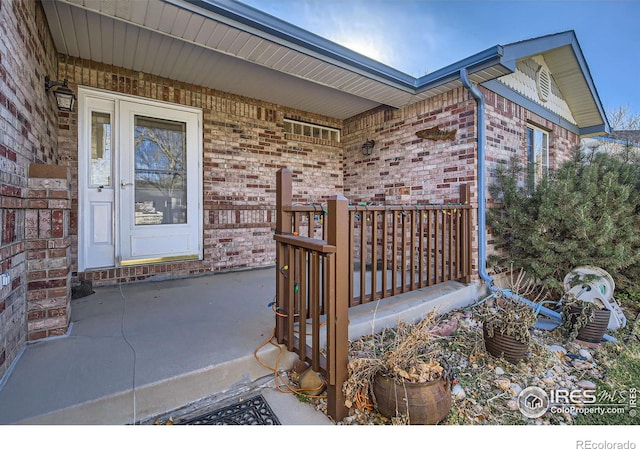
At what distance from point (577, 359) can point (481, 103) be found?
111 inches

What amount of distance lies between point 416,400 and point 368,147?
403 centimetres

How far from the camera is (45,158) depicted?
2.62m

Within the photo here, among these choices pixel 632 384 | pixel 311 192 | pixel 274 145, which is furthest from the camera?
pixel 311 192

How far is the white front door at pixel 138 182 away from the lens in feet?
11.3

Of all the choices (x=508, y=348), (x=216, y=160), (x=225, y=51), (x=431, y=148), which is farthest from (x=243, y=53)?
(x=508, y=348)

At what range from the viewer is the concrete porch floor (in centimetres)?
146

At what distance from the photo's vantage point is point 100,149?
350 centimetres

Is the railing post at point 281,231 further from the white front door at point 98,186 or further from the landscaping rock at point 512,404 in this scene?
the white front door at point 98,186

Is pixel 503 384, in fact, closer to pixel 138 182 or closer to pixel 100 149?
pixel 138 182

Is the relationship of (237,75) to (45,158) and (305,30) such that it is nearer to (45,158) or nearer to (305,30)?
(305,30)

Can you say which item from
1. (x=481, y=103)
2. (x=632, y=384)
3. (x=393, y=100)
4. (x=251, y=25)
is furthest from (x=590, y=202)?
(x=251, y=25)

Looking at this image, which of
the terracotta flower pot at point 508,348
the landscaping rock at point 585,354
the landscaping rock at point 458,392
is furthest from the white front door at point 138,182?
the landscaping rock at point 585,354

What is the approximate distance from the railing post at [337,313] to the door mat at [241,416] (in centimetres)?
34

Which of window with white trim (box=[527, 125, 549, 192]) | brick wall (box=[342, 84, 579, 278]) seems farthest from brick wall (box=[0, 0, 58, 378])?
window with white trim (box=[527, 125, 549, 192])
